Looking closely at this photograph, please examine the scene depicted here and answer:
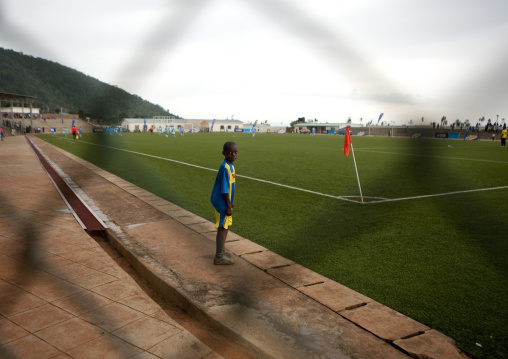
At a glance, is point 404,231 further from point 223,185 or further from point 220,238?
point 223,185

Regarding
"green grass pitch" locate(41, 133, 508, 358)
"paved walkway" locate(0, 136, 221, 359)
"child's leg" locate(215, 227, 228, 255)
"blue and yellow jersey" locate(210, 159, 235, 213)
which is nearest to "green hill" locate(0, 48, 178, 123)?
"green grass pitch" locate(41, 133, 508, 358)

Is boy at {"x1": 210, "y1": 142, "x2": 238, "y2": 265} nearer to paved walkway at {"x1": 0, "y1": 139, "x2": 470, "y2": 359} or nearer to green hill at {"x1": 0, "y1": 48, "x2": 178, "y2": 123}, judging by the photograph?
paved walkway at {"x1": 0, "y1": 139, "x2": 470, "y2": 359}

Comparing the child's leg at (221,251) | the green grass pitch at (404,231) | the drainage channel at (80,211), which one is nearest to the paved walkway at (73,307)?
the drainage channel at (80,211)

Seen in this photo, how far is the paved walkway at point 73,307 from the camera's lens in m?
2.25

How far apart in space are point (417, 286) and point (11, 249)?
4074 millimetres

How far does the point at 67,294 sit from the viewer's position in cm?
297

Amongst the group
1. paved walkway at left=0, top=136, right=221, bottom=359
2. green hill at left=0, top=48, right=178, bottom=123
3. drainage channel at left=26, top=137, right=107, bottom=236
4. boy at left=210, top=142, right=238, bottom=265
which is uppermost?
green hill at left=0, top=48, right=178, bottom=123

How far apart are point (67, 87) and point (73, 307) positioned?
1855 mm

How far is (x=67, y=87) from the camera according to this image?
1.57m

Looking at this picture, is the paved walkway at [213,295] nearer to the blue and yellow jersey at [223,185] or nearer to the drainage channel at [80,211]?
the drainage channel at [80,211]

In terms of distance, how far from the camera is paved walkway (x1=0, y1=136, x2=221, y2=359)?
88.6 inches

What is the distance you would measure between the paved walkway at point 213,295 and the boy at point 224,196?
156 mm

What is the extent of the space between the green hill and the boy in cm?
172

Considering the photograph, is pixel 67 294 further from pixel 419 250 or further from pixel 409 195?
pixel 409 195
